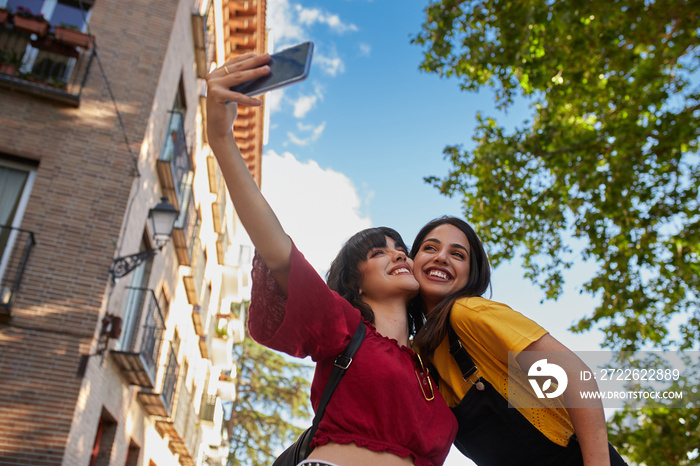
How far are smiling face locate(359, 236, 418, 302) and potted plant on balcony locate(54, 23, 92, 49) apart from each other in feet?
32.0

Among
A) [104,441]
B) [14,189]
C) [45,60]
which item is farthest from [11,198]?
[104,441]

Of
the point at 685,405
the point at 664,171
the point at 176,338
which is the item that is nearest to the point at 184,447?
the point at 176,338

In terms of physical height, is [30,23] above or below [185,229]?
above

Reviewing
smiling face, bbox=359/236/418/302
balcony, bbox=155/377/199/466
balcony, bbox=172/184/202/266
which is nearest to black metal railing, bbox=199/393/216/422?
balcony, bbox=155/377/199/466

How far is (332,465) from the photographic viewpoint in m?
1.97

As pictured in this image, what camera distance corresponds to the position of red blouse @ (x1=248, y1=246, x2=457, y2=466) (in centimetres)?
209

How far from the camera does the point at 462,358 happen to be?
2436 mm

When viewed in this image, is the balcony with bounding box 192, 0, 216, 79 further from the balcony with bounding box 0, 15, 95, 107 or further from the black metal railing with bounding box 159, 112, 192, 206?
the balcony with bounding box 0, 15, 95, 107

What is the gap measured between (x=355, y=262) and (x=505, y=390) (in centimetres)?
99

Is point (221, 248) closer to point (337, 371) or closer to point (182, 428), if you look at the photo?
point (182, 428)

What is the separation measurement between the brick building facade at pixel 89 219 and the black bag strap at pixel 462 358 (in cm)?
793

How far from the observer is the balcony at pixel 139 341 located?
35.1 feet

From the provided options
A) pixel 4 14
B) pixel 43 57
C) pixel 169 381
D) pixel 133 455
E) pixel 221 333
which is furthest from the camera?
pixel 221 333

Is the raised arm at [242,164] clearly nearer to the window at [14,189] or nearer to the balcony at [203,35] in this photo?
the window at [14,189]
